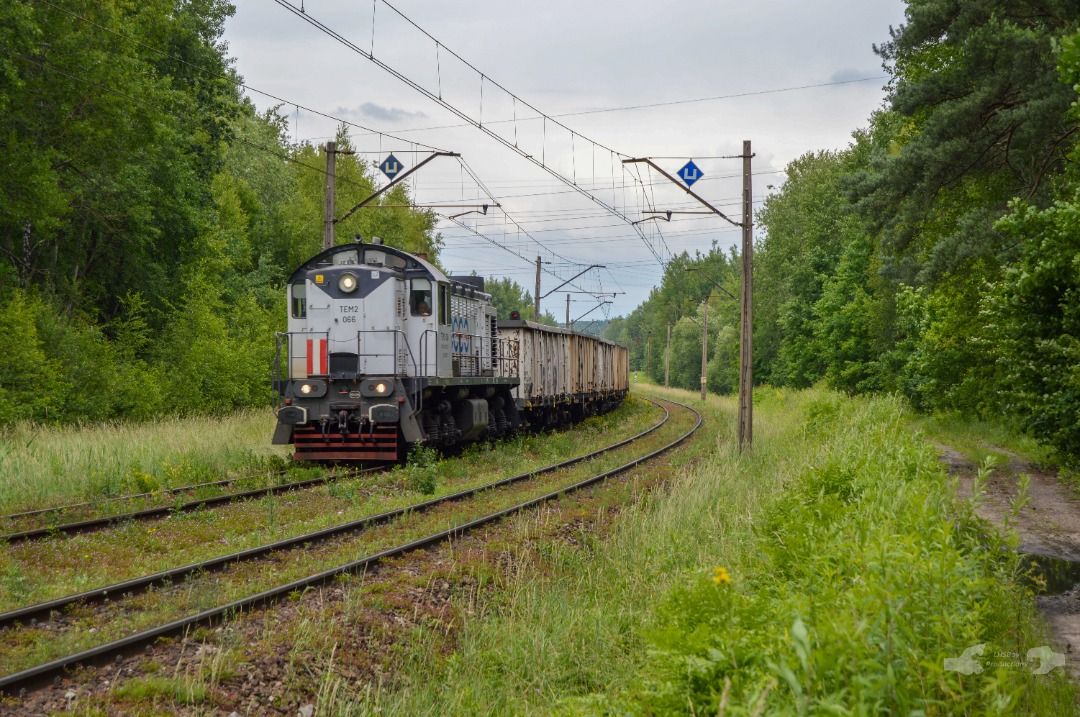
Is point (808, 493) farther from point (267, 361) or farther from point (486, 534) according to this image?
point (267, 361)

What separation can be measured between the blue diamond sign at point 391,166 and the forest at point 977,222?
10.4 meters

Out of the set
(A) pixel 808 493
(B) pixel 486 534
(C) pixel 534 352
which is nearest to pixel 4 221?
(C) pixel 534 352

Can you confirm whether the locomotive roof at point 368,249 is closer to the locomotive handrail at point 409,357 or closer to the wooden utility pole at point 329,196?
the wooden utility pole at point 329,196

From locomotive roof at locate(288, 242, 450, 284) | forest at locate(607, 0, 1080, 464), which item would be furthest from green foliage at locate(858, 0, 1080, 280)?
locomotive roof at locate(288, 242, 450, 284)

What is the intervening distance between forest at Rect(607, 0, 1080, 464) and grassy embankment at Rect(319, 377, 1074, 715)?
6.67ft

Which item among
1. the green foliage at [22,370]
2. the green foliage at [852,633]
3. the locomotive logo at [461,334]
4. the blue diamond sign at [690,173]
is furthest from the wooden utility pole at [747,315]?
the green foliage at [22,370]

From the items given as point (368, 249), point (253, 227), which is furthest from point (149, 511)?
point (253, 227)

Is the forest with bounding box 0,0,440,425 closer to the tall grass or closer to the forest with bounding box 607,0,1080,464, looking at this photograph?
the tall grass

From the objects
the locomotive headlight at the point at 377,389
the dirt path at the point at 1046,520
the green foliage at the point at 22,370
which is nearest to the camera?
the dirt path at the point at 1046,520

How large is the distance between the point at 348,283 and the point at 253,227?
86.6 feet

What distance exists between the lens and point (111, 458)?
620 inches

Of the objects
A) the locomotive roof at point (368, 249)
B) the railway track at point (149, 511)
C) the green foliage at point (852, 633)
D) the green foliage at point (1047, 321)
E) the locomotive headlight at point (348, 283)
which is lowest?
the railway track at point (149, 511)

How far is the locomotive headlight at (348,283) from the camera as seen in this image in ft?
59.3

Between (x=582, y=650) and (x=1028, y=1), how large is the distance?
14.9 metres
